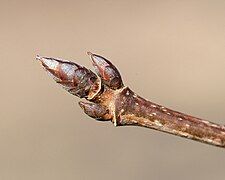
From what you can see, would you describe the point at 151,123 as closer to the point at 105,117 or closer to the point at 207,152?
the point at 105,117

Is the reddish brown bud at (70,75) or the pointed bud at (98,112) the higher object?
the reddish brown bud at (70,75)

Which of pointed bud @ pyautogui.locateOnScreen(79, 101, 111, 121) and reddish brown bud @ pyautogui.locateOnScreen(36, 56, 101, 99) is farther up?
reddish brown bud @ pyautogui.locateOnScreen(36, 56, 101, 99)

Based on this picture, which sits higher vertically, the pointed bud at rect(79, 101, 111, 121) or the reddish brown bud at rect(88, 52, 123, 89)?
the reddish brown bud at rect(88, 52, 123, 89)
